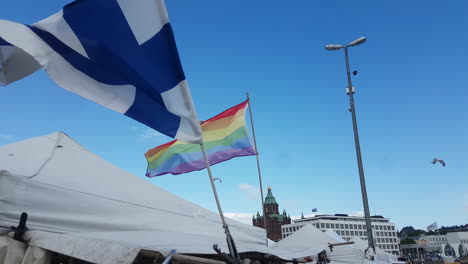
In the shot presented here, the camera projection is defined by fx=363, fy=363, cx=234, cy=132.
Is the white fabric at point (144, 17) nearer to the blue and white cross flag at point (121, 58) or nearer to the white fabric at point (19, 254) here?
the blue and white cross flag at point (121, 58)

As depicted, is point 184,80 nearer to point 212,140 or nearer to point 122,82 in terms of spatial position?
point 122,82

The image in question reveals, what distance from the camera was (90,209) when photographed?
12.4ft

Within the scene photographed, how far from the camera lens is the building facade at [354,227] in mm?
135625

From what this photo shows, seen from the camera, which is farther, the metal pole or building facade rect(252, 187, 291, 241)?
building facade rect(252, 187, 291, 241)

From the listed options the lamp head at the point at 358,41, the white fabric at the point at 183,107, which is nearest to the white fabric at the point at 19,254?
the white fabric at the point at 183,107

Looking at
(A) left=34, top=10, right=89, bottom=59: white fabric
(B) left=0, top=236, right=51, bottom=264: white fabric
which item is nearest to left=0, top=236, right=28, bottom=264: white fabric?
(B) left=0, top=236, right=51, bottom=264: white fabric

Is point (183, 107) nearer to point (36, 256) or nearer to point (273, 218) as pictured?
point (36, 256)

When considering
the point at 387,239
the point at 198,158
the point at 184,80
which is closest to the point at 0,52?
the point at 184,80

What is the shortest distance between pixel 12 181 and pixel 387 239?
166703mm

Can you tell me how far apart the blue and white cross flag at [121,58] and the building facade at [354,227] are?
13577 centimetres

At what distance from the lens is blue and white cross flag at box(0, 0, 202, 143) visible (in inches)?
124

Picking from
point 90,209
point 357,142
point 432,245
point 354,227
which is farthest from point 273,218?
point 90,209

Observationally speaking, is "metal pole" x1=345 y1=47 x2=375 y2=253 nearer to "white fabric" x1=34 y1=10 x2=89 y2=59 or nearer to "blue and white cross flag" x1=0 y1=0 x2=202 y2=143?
"blue and white cross flag" x1=0 y1=0 x2=202 y2=143

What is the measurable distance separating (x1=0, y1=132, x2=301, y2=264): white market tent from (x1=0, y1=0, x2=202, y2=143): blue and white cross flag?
1049mm
